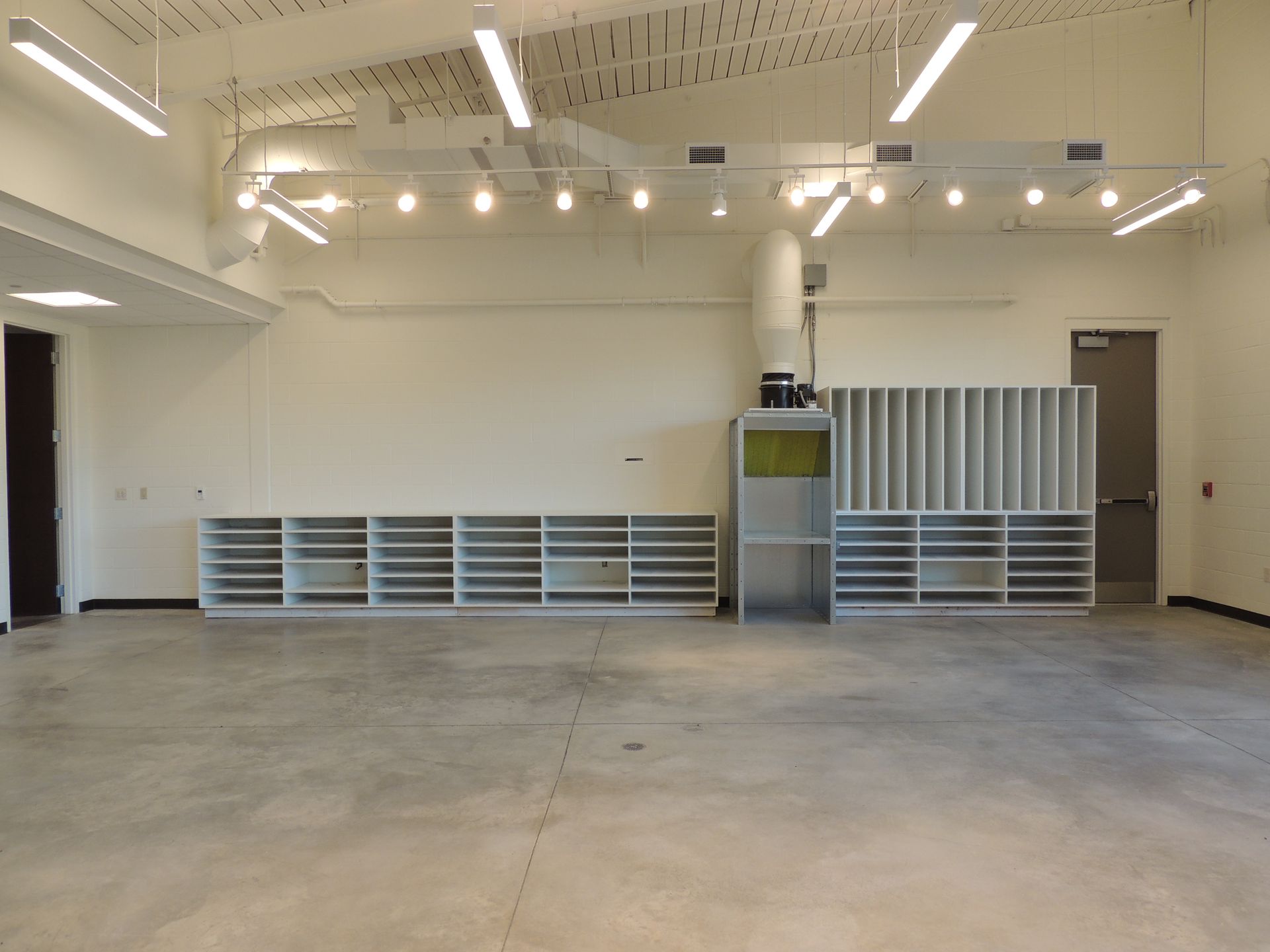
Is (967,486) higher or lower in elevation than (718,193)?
lower

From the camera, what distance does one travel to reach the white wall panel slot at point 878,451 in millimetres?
6348

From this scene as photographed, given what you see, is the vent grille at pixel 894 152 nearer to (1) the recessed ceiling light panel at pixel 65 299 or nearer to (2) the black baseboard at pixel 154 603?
(1) the recessed ceiling light panel at pixel 65 299

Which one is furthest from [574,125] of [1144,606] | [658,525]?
[1144,606]

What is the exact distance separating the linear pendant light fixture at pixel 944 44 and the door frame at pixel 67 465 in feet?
22.4

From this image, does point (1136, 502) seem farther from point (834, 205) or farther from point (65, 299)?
point (65, 299)

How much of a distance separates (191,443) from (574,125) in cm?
445

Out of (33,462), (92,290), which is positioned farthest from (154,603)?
(92,290)

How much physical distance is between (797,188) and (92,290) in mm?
4982

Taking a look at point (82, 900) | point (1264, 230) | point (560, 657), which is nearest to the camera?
point (82, 900)

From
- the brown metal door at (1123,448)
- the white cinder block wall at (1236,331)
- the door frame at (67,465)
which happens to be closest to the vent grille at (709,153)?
the brown metal door at (1123,448)

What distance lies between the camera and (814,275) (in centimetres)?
669

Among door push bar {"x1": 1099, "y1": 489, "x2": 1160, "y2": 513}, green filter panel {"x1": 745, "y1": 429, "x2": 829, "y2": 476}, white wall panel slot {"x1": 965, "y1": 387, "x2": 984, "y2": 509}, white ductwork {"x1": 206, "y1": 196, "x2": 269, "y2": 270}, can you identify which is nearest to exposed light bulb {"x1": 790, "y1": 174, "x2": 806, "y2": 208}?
green filter panel {"x1": 745, "y1": 429, "x2": 829, "y2": 476}

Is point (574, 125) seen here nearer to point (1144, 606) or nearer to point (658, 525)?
point (658, 525)

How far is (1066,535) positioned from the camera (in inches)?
262
